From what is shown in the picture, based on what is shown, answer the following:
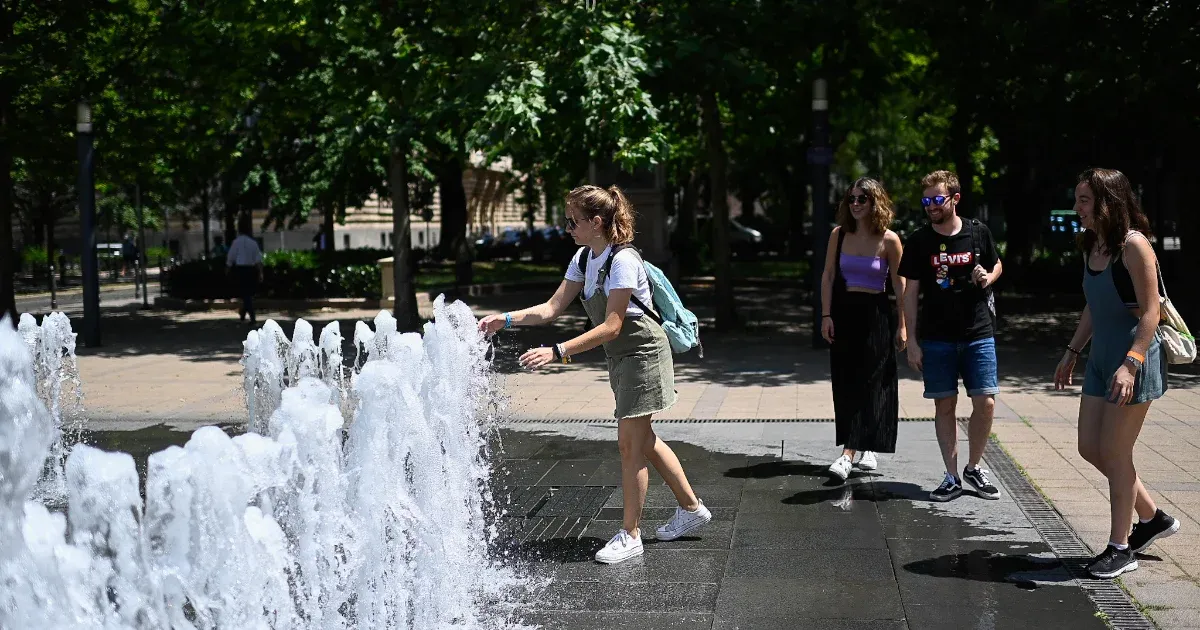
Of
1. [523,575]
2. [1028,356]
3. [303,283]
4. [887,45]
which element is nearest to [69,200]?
[303,283]

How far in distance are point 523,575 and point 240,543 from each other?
7.16 ft

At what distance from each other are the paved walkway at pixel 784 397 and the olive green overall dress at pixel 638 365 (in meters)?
2.29

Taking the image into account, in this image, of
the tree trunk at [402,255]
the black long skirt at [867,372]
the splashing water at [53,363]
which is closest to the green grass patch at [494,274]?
the tree trunk at [402,255]

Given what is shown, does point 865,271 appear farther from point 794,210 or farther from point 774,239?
point 774,239

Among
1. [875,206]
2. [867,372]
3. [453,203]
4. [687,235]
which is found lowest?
[867,372]

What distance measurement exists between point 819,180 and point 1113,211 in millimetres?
10489

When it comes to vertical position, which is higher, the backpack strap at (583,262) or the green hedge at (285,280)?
the backpack strap at (583,262)

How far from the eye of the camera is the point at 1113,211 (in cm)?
572

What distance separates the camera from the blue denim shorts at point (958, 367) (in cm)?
726

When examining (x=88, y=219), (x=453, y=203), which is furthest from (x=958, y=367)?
(x=453, y=203)

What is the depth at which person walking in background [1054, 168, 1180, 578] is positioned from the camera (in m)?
5.60

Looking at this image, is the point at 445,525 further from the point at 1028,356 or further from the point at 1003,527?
the point at 1028,356

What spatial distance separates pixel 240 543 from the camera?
411 centimetres

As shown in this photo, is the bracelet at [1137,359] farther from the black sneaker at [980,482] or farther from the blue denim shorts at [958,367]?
the black sneaker at [980,482]
